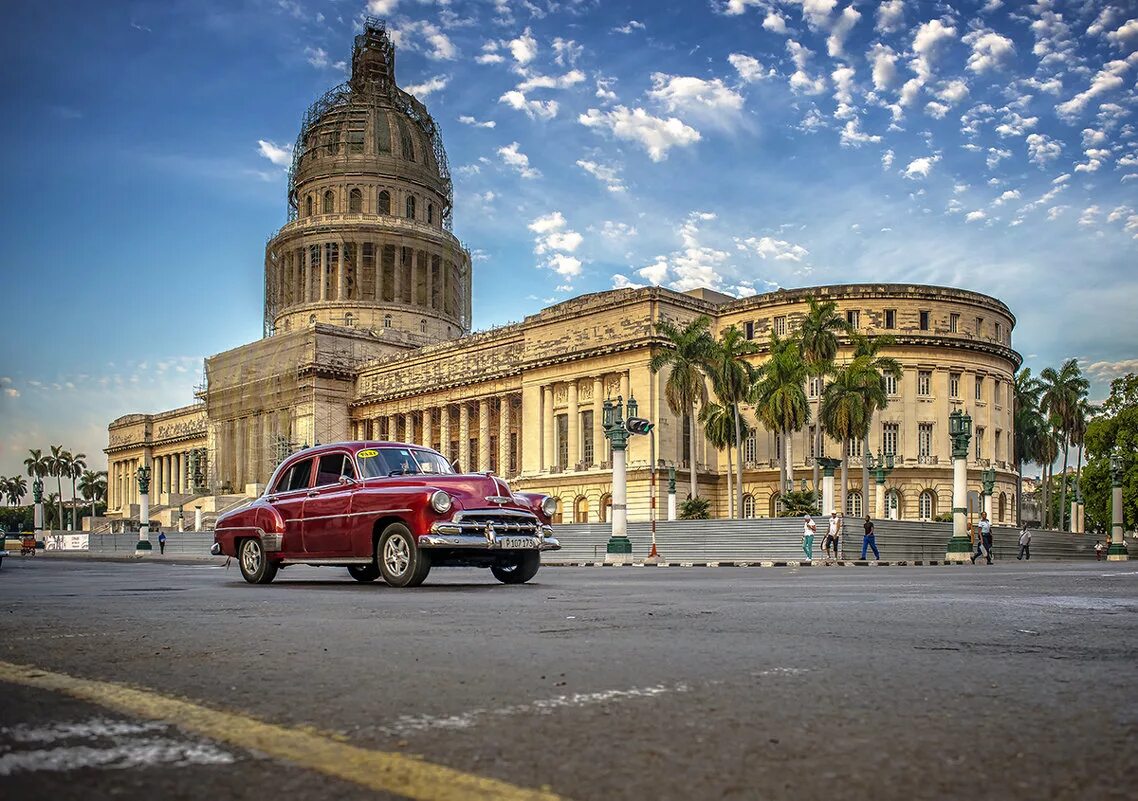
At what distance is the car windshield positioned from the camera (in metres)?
13.5

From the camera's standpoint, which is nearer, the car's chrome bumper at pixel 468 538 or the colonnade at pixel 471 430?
the car's chrome bumper at pixel 468 538

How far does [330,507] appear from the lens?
13.5m

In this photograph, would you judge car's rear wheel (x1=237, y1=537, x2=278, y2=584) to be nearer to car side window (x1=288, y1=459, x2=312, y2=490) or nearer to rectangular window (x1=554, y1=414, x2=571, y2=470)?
car side window (x1=288, y1=459, x2=312, y2=490)

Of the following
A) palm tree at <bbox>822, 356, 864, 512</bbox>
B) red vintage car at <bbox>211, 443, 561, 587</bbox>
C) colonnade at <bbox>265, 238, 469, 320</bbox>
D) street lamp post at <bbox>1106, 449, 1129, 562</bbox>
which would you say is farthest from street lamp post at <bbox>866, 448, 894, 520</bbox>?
colonnade at <bbox>265, 238, 469, 320</bbox>

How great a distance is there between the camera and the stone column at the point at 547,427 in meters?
69.6

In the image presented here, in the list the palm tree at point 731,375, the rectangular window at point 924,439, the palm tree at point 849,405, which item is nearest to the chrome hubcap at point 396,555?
the palm tree at point 731,375

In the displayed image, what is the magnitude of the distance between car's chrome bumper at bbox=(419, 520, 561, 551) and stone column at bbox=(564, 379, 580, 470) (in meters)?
53.9

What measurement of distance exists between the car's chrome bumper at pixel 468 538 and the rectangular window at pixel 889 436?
54627 mm

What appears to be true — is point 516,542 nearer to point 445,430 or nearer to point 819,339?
point 819,339

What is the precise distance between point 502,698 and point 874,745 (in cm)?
151

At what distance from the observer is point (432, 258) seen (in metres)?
101

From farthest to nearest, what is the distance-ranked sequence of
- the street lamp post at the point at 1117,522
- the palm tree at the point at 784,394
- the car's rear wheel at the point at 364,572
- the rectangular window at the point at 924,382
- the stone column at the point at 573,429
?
the stone column at the point at 573,429
the rectangular window at the point at 924,382
the palm tree at the point at 784,394
the street lamp post at the point at 1117,522
the car's rear wheel at the point at 364,572

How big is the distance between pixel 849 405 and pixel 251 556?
1702 inches

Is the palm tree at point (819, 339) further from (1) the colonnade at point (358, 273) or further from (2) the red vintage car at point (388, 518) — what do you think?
(1) the colonnade at point (358, 273)
